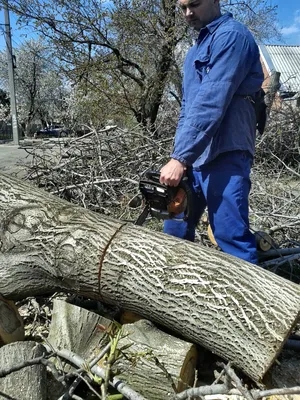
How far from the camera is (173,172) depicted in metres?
2.44

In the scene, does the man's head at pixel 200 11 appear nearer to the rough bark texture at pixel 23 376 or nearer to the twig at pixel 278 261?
the twig at pixel 278 261

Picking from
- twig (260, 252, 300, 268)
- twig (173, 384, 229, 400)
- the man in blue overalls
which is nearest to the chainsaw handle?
the man in blue overalls

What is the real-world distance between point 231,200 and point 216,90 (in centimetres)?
68

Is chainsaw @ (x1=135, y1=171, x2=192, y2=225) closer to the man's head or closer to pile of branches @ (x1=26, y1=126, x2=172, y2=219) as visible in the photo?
the man's head

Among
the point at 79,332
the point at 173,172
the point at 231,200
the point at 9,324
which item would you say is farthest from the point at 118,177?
the point at 79,332

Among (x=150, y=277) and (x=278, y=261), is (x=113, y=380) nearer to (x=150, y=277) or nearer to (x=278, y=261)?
(x=150, y=277)

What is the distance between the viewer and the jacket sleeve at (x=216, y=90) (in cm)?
233

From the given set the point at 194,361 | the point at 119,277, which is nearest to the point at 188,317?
the point at 194,361

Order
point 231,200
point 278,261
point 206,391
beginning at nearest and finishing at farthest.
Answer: point 206,391 → point 231,200 → point 278,261

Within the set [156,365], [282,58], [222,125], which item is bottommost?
[156,365]

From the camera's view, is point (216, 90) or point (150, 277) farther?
point (216, 90)

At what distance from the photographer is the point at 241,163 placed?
251cm

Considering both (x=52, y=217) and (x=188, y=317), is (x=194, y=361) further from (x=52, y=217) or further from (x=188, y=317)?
(x=52, y=217)

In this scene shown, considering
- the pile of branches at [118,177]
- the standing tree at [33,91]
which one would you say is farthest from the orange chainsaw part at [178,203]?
the standing tree at [33,91]
